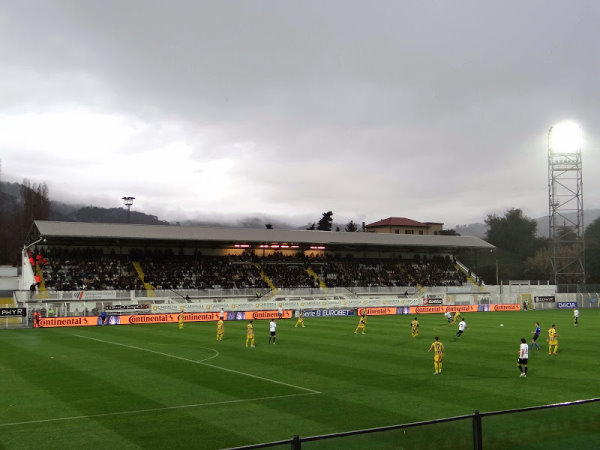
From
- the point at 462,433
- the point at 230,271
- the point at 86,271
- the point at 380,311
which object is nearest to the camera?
the point at 462,433

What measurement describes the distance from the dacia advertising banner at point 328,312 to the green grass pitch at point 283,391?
22.8 m

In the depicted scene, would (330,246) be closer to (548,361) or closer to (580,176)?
(580,176)

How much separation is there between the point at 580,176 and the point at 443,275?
2373 cm

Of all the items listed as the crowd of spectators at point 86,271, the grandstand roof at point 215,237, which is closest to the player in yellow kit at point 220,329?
the crowd of spectators at point 86,271

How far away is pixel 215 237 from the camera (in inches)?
2847

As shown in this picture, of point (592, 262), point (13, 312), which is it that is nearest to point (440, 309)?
point (13, 312)

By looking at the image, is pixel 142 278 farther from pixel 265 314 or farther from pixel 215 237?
pixel 265 314

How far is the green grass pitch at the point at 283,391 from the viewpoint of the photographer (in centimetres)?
871

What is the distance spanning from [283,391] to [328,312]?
42.1 metres

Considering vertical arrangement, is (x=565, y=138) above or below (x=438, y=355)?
above

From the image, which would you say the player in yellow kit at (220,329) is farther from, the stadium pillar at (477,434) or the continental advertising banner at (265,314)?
the stadium pillar at (477,434)

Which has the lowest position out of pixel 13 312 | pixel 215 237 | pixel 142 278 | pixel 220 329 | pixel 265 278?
pixel 220 329

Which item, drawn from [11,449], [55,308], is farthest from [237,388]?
[55,308]

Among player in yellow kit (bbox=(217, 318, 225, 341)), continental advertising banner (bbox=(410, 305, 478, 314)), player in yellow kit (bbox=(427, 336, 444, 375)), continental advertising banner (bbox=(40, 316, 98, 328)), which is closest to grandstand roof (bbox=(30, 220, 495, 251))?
continental advertising banner (bbox=(40, 316, 98, 328))
